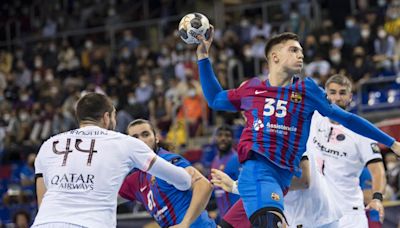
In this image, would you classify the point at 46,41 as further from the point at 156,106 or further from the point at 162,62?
the point at 156,106

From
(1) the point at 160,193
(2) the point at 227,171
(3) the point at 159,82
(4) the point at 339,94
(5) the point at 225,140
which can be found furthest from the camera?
(3) the point at 159,82

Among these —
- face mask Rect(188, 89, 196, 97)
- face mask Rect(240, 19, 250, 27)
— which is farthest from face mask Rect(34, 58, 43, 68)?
face mask Rect(188, 89, 196, 97)

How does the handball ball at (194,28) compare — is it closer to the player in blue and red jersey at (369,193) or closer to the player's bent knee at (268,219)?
the player's bent knee at (268,219)

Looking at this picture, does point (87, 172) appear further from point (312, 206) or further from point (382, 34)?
point (382, 34)

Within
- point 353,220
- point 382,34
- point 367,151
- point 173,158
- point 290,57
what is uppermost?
point 290,57

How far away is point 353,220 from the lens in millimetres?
9148

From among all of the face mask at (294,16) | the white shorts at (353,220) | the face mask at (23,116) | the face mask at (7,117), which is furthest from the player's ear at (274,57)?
the face mask at (23,116)

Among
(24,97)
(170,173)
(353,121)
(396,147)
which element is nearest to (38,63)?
(24,97)

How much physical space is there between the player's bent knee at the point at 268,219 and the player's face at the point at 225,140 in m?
5.32

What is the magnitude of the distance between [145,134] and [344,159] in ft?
8.36

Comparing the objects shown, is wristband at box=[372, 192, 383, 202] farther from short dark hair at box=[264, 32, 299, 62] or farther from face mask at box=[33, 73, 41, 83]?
face mask at box=[33, 73, 41, 83]

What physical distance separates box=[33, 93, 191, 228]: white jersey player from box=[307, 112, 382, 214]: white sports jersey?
362cm

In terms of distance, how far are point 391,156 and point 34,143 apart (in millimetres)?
10048

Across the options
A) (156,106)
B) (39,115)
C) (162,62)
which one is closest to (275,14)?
(162,62)
